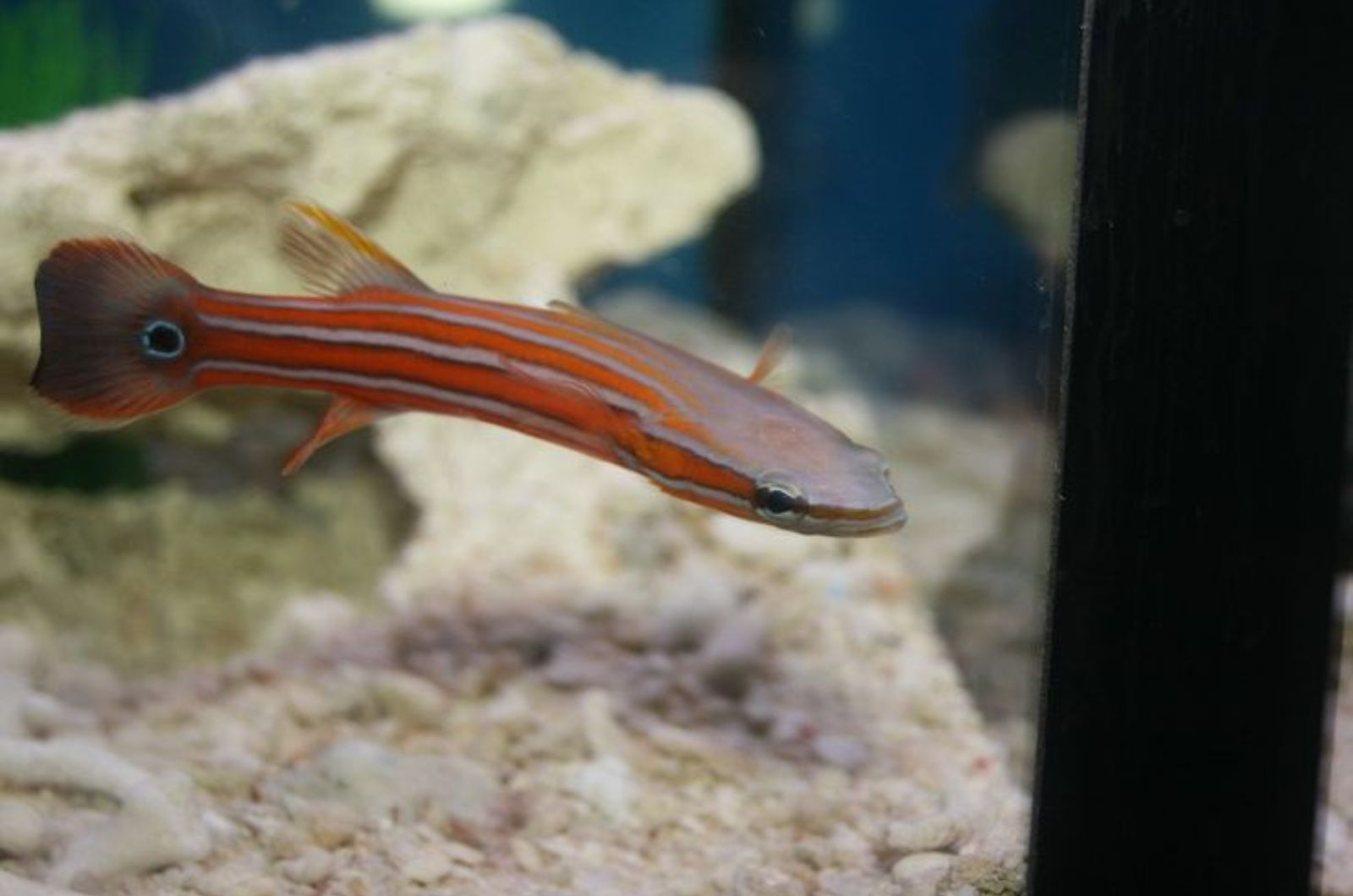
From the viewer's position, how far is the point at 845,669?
3.63m

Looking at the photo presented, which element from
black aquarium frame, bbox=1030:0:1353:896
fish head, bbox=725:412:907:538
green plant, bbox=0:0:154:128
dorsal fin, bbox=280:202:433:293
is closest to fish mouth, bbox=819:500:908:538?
fish head, bbox=725:412:907:538

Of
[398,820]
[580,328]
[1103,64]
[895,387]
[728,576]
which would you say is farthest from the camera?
[895,387]

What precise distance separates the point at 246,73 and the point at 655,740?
2336 mm

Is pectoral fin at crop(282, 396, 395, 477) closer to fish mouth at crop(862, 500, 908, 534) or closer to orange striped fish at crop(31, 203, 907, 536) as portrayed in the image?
orange striped fish at crop(31, 203, 907, 536)

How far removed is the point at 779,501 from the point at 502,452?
2291 mm

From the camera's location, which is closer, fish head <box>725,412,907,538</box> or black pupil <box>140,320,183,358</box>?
fish head <box>725,412,907,538</box>

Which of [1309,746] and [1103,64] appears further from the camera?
[1309,746]

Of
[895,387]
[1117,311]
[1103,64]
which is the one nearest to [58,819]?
[1117,311]

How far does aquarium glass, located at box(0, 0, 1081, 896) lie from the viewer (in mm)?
2326

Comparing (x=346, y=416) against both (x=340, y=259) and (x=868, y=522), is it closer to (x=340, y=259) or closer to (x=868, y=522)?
(x=340, y=259)

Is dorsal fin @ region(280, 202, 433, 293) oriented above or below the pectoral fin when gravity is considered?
above

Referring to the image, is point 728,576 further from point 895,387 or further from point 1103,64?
point 895,387

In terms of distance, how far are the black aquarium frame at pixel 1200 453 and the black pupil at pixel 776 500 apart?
1.52 feet

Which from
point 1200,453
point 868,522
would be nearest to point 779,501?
point 868,522
